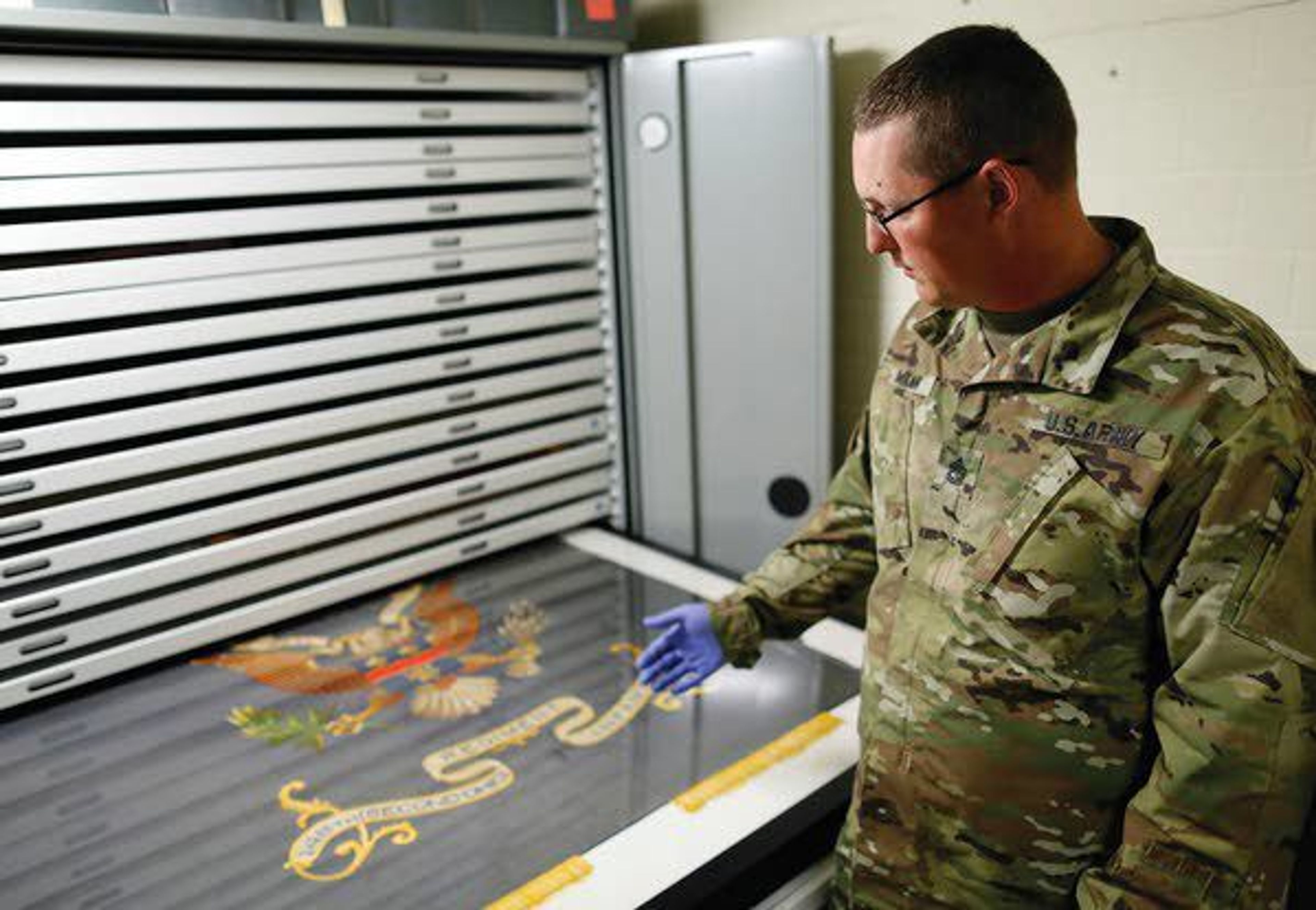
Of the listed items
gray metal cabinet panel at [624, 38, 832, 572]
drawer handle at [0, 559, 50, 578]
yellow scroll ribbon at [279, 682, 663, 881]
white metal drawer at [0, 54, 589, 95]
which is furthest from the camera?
gray metal cabinet panel at [624, 38, 832, 572]

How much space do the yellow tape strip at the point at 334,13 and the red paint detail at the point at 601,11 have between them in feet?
2.20

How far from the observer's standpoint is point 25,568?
6.80 ft

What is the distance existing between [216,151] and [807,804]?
74.5 inches

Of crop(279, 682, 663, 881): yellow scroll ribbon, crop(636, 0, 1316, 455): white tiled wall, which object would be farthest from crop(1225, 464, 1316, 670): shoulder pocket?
crop(279, 682, 663, 881): yellow scroll ribbon

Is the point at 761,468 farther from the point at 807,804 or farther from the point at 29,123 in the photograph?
the point at 29,123

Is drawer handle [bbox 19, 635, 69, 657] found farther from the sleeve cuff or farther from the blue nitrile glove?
the sleeve cuff

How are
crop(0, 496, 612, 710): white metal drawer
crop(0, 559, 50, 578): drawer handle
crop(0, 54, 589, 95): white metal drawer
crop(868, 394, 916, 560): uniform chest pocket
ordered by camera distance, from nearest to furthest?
crop(868, 394, 916, 560): uniform chest pocket < crop(0, 54, 589, 95): white metal drawer < crop(0, 559, 50, 578): drawer handle < crop(0, 496, 612, 710): white metal drawer

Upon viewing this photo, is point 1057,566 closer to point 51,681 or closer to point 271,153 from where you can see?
point 271,153

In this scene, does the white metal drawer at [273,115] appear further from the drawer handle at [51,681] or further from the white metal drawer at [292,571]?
the drawer handle at [51,681]

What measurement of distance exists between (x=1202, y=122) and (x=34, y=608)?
2739 millimetres

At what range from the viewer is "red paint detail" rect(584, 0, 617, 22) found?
2566mm

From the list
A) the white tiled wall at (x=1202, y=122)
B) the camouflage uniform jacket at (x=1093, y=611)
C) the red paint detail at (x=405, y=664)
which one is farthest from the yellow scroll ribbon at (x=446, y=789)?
the white tiled wall at (x=1202, y=122)

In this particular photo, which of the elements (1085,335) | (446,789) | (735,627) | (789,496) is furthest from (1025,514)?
(789,496)

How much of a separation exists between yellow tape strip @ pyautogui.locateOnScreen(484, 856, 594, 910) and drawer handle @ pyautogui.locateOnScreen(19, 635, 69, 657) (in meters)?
1.26
